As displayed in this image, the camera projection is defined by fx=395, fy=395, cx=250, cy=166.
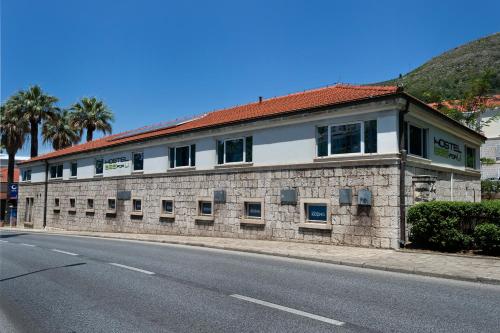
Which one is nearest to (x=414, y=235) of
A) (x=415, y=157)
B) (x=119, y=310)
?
(x=415, y=157)

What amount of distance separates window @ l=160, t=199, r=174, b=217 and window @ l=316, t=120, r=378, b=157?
30.9 feet

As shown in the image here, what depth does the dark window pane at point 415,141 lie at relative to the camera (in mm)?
14266

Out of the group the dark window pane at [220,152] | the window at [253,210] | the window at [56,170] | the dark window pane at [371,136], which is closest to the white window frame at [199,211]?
the dark window pane at [220,152]

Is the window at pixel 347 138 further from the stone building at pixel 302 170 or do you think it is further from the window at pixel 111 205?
the window at pixel 111 205

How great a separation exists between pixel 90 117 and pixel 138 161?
846 inches

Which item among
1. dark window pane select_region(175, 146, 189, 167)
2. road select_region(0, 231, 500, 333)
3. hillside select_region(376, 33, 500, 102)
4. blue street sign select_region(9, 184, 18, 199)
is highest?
hillside select_region(376, 33, 500, 102)

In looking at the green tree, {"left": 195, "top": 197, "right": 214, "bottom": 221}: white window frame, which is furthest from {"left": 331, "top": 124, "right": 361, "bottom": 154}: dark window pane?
the green tree

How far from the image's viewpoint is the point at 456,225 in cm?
1152

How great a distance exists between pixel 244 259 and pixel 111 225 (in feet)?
52.7

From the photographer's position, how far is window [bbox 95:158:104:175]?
2684 cm

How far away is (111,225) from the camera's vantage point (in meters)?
25.2

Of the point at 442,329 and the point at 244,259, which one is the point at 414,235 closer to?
the point at 244,259

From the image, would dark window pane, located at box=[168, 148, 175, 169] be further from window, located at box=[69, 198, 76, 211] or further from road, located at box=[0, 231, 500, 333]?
window, located at box=[69, 198, 76, 211]

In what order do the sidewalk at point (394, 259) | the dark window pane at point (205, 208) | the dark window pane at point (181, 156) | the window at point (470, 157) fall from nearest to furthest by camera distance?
the sidewalk at point (394, 259) < the dark window pane at point (205, 208) < the window at point (470, 157) < the dark window pane at point (181, 156)
